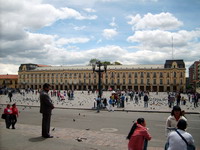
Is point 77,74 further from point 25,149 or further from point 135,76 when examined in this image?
point 25,149

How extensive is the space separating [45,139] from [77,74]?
291 feet

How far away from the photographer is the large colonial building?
82.8 m

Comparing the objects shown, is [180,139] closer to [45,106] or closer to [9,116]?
[45,106]

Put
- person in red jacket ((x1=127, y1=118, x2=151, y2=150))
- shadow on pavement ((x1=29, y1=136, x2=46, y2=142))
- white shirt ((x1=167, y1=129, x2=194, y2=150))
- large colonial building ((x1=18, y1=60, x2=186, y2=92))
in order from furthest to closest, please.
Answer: large colonial building ((x1=18, y1=60, x2=186, y2=92)) < shadow on pavement ((x1=29, y1=136, x2=46, y2=142)) < person in red jacket ((x1=127, y1=118, x2=151, y2=150)) < white shirt ((x1=167, y1=129, x2=194, y2=150))

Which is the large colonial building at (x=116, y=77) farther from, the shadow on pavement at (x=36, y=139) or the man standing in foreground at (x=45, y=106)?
the shadow on pavement at (x=36, y=139)

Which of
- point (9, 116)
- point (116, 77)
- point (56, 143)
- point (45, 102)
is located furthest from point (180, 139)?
point (116, 77)

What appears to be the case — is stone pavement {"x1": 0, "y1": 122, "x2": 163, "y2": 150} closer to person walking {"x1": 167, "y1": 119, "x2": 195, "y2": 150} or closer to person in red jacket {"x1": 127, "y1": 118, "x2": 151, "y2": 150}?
person in red jacket {"x1": 127, "y1": 118, "x2": 151, "y2": 150}

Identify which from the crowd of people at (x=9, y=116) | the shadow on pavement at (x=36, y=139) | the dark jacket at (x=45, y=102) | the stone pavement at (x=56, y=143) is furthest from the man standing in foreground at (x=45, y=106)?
the crowd of people at (x=9, y=116)

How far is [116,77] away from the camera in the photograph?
294 ft

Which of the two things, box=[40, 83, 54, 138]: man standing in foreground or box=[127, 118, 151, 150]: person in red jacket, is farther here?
box=[40, 83, 54, 138]: man standing in foreground

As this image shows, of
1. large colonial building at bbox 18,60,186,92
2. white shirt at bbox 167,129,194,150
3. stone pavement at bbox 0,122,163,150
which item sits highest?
large colonial building at bbox 18,60,186,92

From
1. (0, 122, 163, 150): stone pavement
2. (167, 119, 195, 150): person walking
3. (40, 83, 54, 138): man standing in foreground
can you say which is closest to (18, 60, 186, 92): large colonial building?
(0, 122, 163, 150): stone pavement

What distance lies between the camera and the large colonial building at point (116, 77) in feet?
271

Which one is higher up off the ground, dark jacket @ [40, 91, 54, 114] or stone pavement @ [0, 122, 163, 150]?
dark jacket @ [40, 91, 54, 114]
